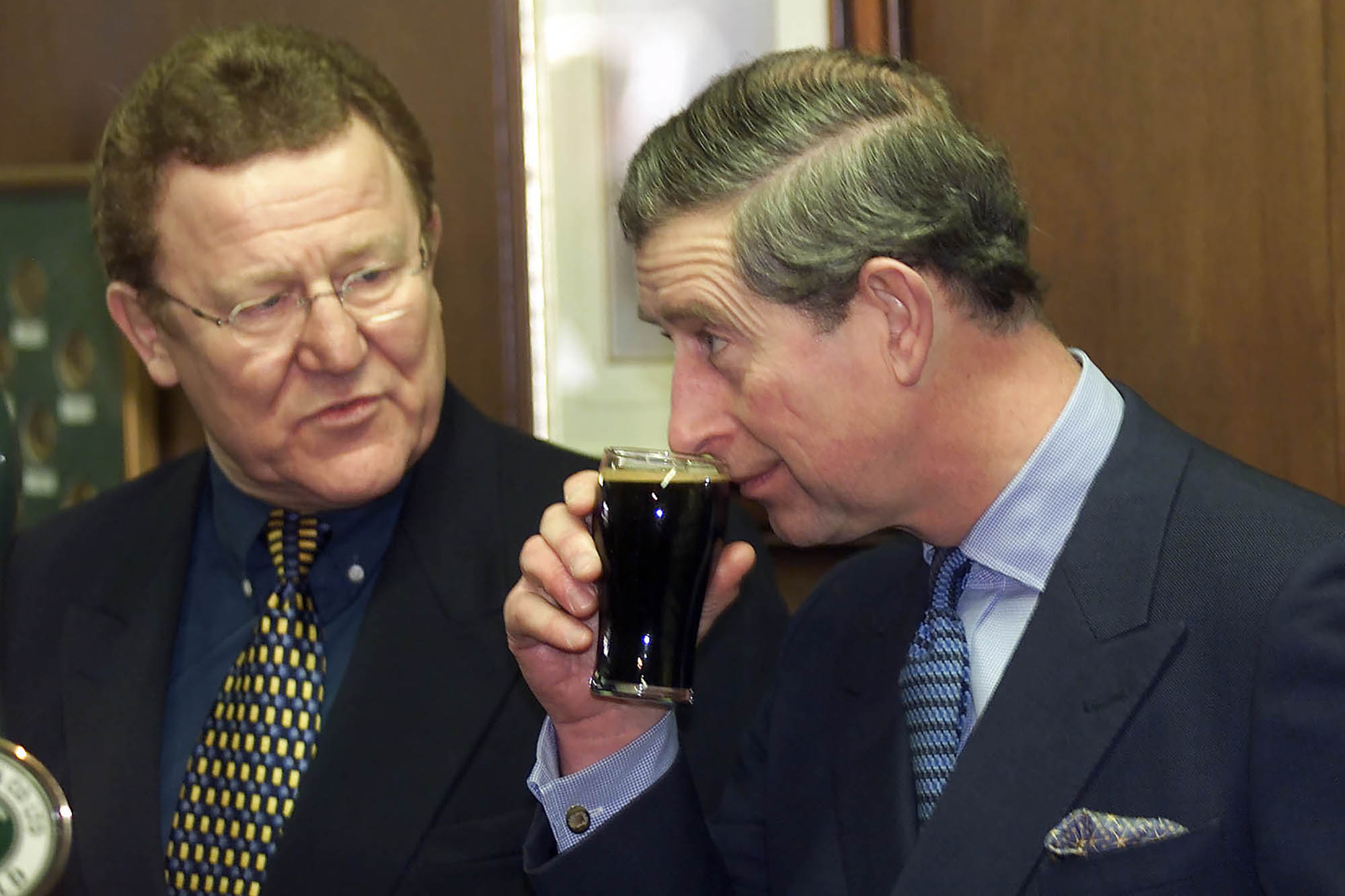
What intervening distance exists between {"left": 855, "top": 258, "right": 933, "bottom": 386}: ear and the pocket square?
0.46 m

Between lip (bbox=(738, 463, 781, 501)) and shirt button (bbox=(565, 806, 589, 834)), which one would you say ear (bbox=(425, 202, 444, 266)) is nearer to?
lip (bbox=(738, 463, 781, 501))

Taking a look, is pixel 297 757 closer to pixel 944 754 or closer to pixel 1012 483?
pixel 944 754

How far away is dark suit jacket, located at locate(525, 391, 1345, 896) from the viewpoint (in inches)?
50.6

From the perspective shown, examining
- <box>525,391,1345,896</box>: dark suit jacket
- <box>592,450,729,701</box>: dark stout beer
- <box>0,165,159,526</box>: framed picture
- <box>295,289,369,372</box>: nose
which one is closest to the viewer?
<box>525,391,1345,896</box>: dark suit jacket

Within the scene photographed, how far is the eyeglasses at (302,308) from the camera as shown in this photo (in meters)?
1.95

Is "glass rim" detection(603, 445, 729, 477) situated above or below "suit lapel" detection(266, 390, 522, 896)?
above

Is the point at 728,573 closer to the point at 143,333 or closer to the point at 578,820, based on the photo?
the point at 578,820

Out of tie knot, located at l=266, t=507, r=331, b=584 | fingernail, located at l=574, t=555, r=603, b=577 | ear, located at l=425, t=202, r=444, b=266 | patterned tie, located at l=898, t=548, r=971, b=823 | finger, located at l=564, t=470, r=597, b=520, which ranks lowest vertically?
patterned tie, located at l=898, t=548, r=971, b=823

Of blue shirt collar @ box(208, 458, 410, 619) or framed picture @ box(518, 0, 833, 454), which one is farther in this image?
framed picture @ box(518, 0, 833, 454)

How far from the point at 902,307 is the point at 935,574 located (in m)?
0.34

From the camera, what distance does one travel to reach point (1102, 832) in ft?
4.46

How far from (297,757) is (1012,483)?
0.97m

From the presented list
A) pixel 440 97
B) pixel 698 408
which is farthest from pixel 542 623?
pixel 440 97

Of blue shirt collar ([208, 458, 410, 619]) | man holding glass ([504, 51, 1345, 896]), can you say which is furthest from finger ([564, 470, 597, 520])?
blue shirt collar ([208, 458, 410, 619])
